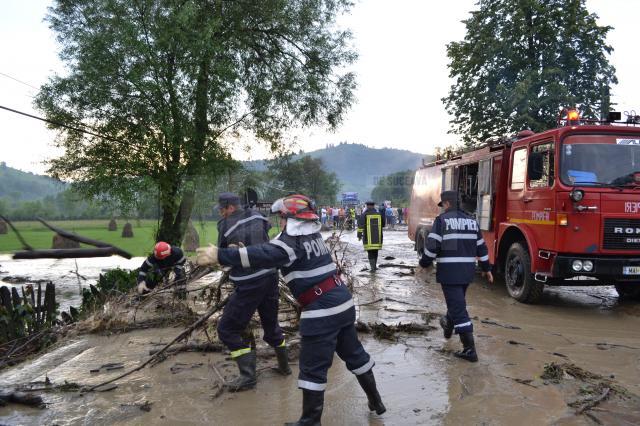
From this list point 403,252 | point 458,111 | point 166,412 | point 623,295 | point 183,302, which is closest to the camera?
point 166,412


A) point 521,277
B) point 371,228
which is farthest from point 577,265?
point 371,228

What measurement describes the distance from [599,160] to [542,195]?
35.5 inches

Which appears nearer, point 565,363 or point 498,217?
point 565,363

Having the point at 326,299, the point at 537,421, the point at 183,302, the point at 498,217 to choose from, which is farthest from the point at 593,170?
the point at 183,302

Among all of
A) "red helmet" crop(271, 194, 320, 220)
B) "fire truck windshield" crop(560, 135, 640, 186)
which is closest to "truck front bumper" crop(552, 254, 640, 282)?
"fire truck windshield" crop(560, 135, 640, 186)

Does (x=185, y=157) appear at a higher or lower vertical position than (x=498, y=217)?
higher

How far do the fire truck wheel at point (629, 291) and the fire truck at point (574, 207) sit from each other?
17 millimetres

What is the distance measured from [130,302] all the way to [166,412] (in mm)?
3360

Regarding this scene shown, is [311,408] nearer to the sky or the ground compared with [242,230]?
nearer to the ground

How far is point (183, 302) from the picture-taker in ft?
22.4

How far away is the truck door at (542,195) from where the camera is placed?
23.1 feet

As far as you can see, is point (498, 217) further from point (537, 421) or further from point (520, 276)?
point (537, 421)

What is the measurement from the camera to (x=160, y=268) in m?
7.26

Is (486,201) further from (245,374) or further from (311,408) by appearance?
(311,408)
